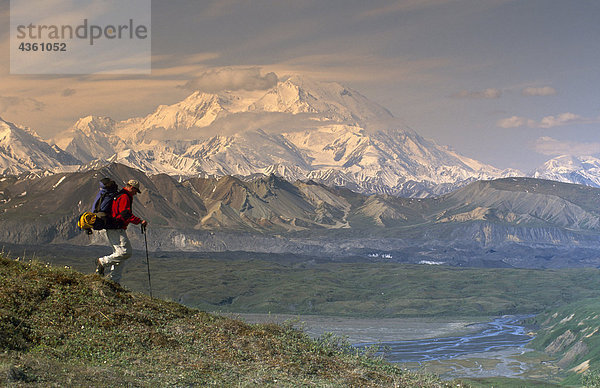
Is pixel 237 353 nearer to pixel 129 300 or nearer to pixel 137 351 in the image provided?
pixel 137 351

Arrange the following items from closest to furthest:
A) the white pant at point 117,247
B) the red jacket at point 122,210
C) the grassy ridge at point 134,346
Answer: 1. the grassy ridge at point 134,346
2. the red jacket at point 122,210
3. the white pant at point 117,247

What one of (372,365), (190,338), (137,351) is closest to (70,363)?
(137,351)

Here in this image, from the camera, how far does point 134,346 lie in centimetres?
3052

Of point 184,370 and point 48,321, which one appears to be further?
point 48,321

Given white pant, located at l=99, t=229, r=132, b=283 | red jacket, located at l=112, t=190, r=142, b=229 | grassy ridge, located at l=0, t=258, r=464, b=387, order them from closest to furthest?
grassy ridge, located at l=0, t=258, r=464, b=387 → red jacket, located at l=112, t=190, r=142, b=229 → white pant, located at l=99, t=229, r=132, b=283

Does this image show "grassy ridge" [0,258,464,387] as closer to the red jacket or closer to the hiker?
the hiker

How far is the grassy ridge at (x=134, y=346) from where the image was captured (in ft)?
86.4

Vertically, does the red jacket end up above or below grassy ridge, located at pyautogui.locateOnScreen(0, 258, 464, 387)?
above

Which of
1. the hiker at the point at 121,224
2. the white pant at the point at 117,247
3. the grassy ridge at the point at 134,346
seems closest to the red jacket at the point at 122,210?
the hiker at the point at 121,224

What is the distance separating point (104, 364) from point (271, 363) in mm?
6999

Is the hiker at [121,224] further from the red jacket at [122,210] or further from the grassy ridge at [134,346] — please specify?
the grassy ridge at [134,346]

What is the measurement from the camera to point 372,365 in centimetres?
3594

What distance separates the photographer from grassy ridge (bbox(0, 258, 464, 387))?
86.4 ft

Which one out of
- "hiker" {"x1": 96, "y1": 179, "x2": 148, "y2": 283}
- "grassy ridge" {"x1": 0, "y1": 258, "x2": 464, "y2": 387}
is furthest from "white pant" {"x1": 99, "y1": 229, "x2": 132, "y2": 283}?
"grassy ridge" {"x1": 0, "y1": 258, "x2": 464, "y2": 387}
